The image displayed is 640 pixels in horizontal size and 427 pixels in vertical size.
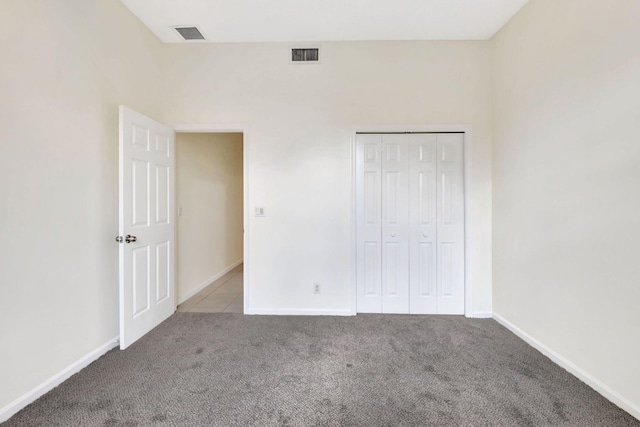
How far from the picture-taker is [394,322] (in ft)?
9.07

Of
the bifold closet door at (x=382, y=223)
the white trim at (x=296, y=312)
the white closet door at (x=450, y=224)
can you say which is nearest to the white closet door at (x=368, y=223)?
the bifold closet door at (x=382, y=223)

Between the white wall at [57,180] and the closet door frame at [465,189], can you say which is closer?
the white wall at [57,180]

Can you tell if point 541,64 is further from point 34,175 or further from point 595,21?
point 34,175

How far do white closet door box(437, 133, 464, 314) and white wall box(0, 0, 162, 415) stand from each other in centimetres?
310

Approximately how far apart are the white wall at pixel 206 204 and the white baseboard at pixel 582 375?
3.64 meters

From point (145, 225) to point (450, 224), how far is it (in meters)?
3.03

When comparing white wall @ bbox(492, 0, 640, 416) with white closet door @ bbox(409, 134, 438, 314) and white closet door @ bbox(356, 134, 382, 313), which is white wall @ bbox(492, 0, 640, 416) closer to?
white closet door @ bbox(409, 134, 438, 314)

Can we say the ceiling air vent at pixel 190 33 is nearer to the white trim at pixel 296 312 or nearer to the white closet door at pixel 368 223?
the white closet door at pixel 368 223

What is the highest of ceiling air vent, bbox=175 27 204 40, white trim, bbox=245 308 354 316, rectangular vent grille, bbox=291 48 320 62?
ceiling air vent, bbox=175 27 204 40

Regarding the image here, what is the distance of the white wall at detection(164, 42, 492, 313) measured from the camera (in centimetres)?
288

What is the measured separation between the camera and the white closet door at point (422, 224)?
2.93 m

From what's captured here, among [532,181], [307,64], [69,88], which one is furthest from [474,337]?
[69,88]

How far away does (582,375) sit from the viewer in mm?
1854

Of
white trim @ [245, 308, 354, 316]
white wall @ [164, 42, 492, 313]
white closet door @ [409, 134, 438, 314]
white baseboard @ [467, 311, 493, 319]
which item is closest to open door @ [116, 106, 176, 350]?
white wall @ [164, 42, 492, 313]
